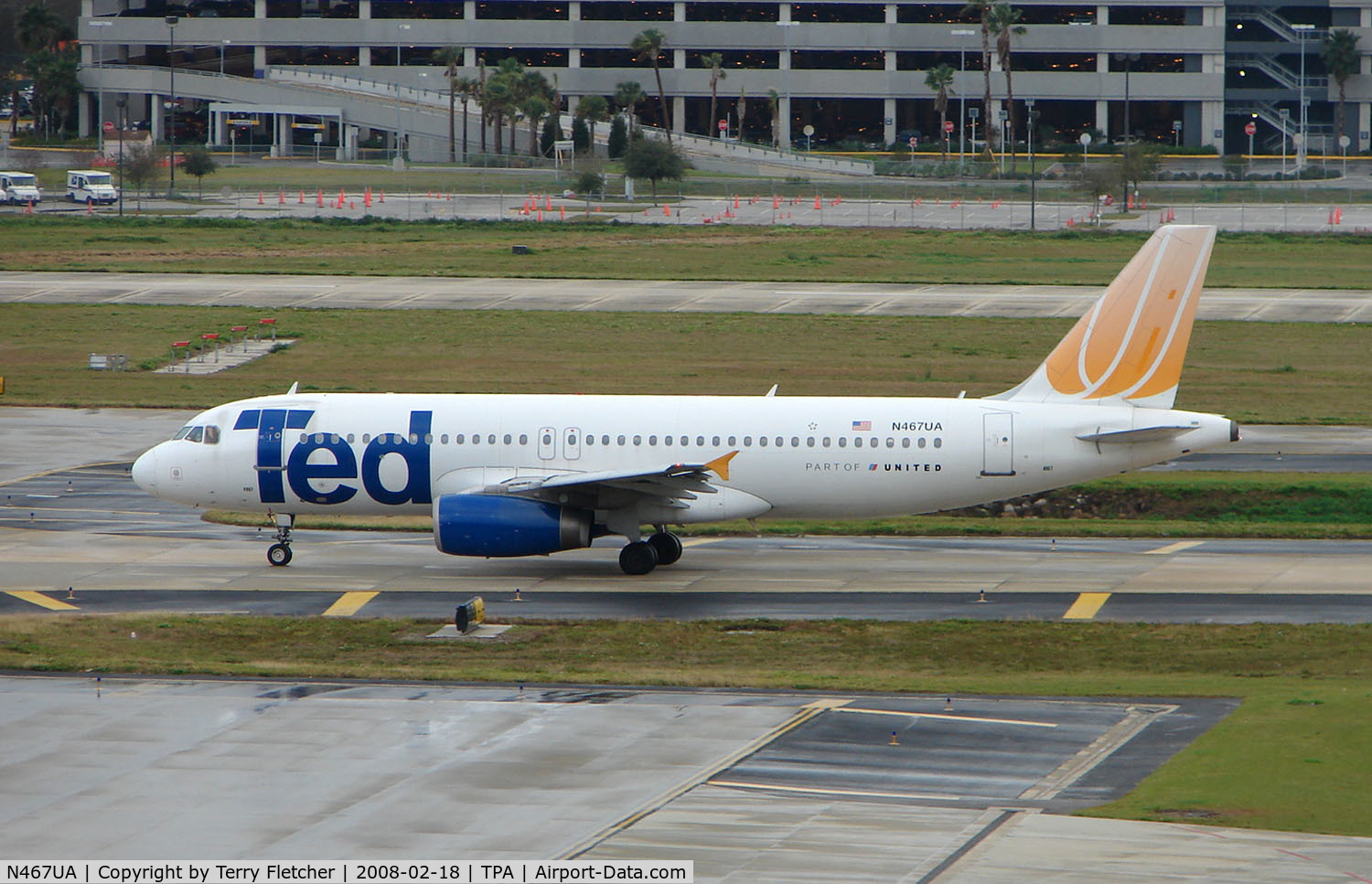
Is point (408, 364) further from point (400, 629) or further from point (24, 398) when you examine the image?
point (400, 629)

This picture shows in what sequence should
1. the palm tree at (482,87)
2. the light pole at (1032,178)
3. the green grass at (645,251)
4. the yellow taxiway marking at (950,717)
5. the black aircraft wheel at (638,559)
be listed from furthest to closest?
the palm tree at (482,87) < the light pole at (1032,178) < the green grass at (645,251) < the black aircraft wheel at (638,559) < the yellow taxiway marking at (950,717)

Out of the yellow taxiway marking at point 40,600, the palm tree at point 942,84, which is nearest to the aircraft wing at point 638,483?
the yellow taxiway marking at point 40,600

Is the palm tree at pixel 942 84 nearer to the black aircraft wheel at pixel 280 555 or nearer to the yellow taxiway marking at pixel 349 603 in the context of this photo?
the black aircraft wheel at pixel 280 555

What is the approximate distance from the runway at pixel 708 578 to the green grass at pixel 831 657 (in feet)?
4.30

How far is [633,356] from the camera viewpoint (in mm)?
68750

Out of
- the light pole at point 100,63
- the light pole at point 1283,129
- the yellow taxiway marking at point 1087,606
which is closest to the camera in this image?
the yellow taxiway marking at point 1087,606

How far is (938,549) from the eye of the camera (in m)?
41.5

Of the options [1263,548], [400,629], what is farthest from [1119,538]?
[400,629]

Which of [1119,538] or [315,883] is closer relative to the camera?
[315,883]

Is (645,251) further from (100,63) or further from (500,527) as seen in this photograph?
(100,63)

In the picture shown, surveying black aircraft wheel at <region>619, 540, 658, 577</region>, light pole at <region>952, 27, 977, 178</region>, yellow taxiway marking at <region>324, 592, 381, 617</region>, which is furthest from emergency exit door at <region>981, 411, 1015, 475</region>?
light pole at <region>952, 27, 977, 178</region>

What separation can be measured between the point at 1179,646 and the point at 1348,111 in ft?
545

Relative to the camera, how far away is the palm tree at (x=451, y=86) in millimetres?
166750

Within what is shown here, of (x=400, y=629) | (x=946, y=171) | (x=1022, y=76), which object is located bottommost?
(x=400, y=629)
